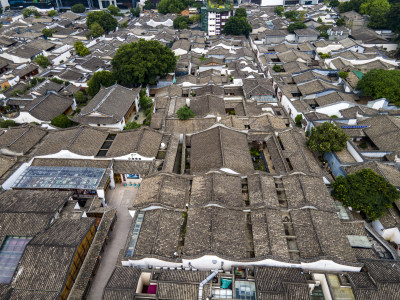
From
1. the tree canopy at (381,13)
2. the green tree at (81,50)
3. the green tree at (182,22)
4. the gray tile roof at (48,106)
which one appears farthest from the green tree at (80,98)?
the tree canopy at (381,13)

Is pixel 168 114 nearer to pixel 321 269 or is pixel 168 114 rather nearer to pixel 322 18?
pixel 321 269

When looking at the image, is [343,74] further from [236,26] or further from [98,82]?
[236,26]

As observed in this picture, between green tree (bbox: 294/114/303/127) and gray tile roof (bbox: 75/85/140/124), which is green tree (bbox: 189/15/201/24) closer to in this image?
gray tile roof (bbox: 75/85/140/124)

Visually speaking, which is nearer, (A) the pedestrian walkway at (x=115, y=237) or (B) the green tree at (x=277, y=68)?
(A) the pedestrian walkway at (x=115, y=237)

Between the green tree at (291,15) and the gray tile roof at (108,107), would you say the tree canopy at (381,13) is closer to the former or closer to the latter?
the green tree at (291,15)

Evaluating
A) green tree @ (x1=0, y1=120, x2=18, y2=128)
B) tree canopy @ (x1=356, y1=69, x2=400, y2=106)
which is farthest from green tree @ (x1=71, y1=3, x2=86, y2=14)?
tree canopy @ (x1=356, y1=69, x2=400, y2=106)

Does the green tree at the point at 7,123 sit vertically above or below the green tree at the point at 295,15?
below

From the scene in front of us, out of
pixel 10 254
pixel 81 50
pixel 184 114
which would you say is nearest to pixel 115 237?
pixel 10 254
